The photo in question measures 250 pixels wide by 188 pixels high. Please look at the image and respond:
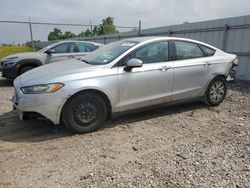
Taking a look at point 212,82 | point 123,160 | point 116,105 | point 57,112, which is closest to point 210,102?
point 212,82

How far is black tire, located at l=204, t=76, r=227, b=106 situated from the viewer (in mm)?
5219

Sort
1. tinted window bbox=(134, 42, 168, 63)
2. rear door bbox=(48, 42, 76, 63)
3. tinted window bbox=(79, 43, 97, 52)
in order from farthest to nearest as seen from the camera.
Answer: tinted window bbox=(79, 43, 97, 52)
rear door bbox=(48, 42, 76, 63)
tinted window bbox=(134, 42, 168, 63)

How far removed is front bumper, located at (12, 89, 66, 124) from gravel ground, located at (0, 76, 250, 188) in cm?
44

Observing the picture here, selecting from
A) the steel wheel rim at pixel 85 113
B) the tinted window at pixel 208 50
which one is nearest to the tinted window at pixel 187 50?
the tinted window at pixel 208 50

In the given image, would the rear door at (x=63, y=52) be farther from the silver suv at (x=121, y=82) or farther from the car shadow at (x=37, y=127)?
the silver suv at (x=121, y=82)

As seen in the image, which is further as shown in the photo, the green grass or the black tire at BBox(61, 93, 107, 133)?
the green grass

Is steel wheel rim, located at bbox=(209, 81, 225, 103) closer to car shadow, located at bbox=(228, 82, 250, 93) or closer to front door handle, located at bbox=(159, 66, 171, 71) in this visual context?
front door handle, located at bbox=(159, 66, 171, 71)

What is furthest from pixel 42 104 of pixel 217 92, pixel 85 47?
pixel 85 47

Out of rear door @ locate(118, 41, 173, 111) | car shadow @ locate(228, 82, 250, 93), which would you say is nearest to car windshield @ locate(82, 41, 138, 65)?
rear door @ locate(118, 41, 173, 111)

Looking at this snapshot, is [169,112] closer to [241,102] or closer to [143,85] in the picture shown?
[143,85]

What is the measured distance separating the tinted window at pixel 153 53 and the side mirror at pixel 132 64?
0.25 m

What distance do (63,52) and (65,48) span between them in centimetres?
18

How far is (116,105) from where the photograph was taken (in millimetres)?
4117

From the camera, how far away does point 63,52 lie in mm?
8453
